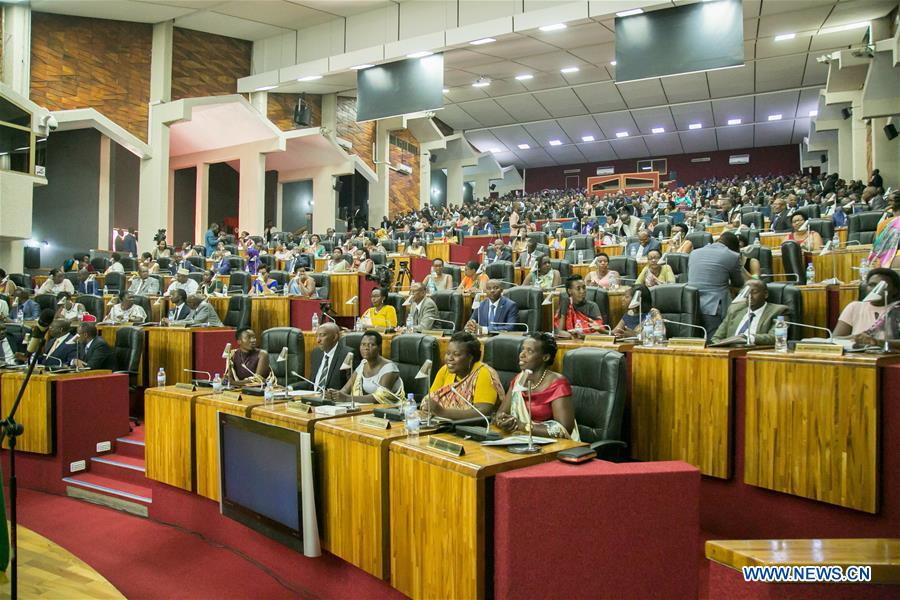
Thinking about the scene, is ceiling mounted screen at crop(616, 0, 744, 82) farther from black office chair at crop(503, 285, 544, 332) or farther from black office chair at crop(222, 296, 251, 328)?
black office chair at crop(222, 296, 251, 328)

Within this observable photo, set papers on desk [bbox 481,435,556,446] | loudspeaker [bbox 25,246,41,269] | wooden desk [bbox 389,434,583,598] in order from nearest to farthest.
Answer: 1. wooden desk [bbox 389,434,583,598]
2. papers on desk [bbox 481,435,556,446]
3. loudspeaker [bbox 25,246,41,269]

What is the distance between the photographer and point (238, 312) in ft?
22.4

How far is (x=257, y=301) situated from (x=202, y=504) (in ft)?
12.1

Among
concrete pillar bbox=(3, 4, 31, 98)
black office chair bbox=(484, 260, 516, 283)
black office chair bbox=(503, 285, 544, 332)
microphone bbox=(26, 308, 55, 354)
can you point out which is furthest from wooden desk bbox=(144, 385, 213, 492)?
concrete pillar bbox=(3, 4, 31, 98)

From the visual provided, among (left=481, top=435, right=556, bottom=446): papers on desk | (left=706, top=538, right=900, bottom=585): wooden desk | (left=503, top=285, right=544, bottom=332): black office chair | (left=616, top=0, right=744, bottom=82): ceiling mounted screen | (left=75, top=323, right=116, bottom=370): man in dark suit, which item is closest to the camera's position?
(left=706, top=538, right=900, bottom=585): wooden desk

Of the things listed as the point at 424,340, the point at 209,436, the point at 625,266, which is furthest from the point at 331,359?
the point at 625,266

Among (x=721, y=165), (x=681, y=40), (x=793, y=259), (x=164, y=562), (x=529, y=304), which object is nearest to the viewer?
(x=164, y=562)

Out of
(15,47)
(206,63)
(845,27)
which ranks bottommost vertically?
(15,47)

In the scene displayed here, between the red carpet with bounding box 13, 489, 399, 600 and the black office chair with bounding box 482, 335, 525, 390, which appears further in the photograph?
the black office chair with bounding box 482, 335, 525, 390

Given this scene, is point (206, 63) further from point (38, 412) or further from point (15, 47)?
point (38, 412)

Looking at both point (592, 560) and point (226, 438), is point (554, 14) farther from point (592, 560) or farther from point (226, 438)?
point (592, 560)

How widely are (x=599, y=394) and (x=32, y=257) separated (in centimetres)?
1346

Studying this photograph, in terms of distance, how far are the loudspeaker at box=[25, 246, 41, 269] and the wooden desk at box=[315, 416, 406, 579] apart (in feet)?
42.0

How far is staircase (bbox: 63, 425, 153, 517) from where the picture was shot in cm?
415
